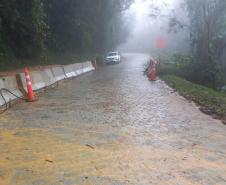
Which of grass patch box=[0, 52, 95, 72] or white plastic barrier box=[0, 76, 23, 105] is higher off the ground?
white plastic barrier box=[0, 76, 23, 105]

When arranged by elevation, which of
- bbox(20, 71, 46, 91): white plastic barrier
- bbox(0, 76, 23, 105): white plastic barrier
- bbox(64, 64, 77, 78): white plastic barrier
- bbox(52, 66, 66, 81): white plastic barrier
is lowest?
bbox(64, 64, 77, 78): white plastic barrier

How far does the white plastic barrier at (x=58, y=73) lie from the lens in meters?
22.0

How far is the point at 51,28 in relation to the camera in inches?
1630

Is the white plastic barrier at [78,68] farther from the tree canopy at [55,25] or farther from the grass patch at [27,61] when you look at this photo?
the grass patch at [27,61]

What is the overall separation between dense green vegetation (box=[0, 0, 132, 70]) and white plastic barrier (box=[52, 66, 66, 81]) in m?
4.08

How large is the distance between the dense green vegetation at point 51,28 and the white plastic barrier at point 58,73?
13.4 ft

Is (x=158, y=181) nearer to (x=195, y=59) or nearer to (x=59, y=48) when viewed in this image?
(x=195, y=59)

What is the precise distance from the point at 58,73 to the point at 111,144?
588 inches

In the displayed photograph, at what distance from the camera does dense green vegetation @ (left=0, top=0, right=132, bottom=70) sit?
90.2ft

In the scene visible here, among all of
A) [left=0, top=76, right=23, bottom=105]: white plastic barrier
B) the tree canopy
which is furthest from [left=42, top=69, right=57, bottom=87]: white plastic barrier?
the tree canopy

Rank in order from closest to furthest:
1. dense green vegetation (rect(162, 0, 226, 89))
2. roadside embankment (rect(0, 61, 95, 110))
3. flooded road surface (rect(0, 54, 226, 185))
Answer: flooded road surface (rect(0, 54, 226, 185)) → roadside embankment (rect(0, 61, 95, 110)) → dense green vegetation (rect(162, 0, 226, 89))

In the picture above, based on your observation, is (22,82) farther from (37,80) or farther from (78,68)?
(78,68)

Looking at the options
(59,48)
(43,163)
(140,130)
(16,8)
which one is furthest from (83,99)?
(59,48)

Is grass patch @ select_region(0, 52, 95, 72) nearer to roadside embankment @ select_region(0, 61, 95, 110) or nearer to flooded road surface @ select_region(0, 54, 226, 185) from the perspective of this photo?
roadside embankment @ select_region(0, 61, 95, 110)
